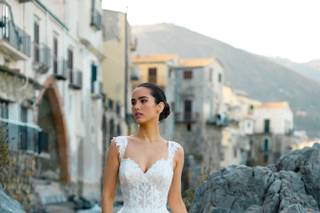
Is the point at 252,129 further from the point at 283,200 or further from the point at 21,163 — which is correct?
the point at 283,200

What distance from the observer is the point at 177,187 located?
17.4ft

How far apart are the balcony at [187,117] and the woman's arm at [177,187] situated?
5490 centimetres

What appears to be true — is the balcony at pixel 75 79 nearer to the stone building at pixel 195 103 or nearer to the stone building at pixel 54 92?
the stone building at pixel 54 92

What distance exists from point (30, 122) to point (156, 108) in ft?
70.0

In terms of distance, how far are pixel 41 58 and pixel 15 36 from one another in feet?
13.6

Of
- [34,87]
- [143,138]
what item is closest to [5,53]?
[34,87]

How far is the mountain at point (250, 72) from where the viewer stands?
12925 cm

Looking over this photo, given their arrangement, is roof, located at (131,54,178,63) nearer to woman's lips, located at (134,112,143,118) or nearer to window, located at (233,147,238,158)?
window, located at (233,147,238,158)

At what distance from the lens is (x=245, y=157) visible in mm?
78188

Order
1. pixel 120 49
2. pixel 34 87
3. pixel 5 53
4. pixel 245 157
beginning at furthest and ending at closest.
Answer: pixel 245 157 → pixel 120 49 → pixel 34 87 → pixel 5 53

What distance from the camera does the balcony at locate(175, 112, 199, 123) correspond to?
60.2 m

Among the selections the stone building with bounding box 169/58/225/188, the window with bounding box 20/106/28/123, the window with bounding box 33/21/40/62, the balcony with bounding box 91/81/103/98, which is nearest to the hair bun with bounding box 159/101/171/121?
the window with bounding box 20/106/28/123

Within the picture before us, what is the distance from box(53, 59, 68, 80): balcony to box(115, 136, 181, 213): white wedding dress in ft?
82.4

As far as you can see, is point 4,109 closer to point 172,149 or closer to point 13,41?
point 13,41
